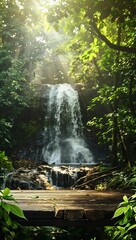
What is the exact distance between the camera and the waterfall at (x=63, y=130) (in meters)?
19.5

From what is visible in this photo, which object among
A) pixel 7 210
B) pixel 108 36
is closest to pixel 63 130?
pixel 108 36

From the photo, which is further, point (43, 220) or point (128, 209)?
point (43, 220)

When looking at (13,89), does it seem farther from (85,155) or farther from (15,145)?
(85,155)

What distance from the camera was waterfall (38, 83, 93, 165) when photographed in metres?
19.5

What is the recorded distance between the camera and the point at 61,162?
752 inches

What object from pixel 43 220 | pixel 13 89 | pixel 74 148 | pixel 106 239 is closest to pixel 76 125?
pixel 74 148

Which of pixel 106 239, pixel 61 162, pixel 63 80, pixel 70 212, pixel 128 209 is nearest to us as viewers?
pixel 128 209

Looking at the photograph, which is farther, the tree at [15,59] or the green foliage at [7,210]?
the tree at [15,59]

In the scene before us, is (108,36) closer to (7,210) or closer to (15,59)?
(7,210)

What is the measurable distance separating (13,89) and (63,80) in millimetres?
18180

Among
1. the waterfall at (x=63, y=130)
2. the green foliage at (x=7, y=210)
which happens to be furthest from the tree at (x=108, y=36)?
the waterfall at (x=63, y=130)

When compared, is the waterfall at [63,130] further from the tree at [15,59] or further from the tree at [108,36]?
the tree at [108,36]

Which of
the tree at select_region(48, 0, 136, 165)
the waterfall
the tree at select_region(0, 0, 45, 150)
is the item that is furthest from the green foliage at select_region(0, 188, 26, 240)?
the waterfall

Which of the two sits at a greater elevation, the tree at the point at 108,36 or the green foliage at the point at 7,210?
the tree at the point at 108,36
